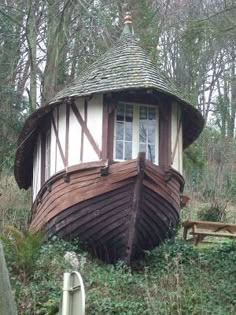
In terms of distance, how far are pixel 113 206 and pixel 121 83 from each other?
2262mm

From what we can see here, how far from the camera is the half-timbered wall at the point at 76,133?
11.6m

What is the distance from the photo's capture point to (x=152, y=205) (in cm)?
1147

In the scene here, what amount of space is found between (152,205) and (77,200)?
4.48 feet

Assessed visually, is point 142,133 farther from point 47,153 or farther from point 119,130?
point 47,153

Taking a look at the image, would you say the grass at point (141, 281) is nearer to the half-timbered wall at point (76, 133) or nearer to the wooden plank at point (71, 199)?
the wooden plank at point (71, 199)

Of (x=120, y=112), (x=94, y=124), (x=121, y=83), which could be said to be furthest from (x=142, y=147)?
(x=121, y=83)

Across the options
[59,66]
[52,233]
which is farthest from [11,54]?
[52,233]

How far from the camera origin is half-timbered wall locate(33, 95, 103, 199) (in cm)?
1163

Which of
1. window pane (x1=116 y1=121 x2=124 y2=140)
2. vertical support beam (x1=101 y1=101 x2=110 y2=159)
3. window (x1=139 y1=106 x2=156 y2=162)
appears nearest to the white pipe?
vertical support beam (x1=101 y1=101 x2=110 y2=159)

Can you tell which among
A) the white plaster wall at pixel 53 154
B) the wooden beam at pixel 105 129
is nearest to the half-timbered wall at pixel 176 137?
the wooden beam at pixel 105 129

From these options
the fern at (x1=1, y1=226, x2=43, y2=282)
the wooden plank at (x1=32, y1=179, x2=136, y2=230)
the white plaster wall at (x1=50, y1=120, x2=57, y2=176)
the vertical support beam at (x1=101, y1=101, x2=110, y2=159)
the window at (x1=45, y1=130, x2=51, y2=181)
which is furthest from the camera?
the window at (x1=45, y1=130, x2=51, y2=181)

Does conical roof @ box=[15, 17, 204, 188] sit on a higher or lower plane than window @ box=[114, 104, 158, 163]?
higher

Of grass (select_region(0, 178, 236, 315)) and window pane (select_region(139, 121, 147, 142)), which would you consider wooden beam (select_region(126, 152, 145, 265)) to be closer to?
grass (select_region(0, 178, 236, 315))

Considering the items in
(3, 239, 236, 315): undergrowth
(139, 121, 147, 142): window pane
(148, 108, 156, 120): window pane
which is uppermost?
(148, 108, 156, 120): window pane
